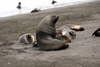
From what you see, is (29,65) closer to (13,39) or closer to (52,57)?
(52,57)

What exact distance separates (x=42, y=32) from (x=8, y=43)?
225 centimetres

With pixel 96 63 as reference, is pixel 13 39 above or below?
below

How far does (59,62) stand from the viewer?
15.8 feet

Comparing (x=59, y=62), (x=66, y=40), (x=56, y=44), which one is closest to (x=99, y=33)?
(x=66, y=40)

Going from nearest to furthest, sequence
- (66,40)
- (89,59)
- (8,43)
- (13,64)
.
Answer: (89,59)
(13,64)
(66,40)
(8,43)

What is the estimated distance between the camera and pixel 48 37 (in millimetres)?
6633

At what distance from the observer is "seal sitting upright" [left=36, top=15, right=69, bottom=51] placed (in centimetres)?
633

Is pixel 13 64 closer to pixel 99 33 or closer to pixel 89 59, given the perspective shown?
pixel 89 59

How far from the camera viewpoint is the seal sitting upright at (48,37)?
6328 mm

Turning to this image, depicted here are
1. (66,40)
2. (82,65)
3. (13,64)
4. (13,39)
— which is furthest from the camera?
(13,39)

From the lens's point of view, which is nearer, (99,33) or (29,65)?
(29,65)

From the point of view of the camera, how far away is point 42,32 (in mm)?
6664

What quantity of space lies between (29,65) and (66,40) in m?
2.57

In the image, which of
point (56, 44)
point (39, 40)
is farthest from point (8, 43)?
point (56, 44)
